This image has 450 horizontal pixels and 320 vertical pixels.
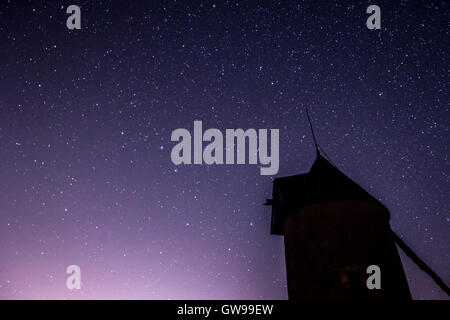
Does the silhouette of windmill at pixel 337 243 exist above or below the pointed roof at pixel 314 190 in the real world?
below

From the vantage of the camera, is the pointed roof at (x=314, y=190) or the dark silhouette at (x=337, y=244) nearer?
the dark silhouette at (x=337, y=244)

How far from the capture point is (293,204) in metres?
8.59

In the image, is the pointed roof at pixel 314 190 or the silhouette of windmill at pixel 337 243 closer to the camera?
the silhouette of windmill at pixel 337 243

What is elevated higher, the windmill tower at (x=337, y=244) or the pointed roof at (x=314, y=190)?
the pointed roof at (x=314, y=190)

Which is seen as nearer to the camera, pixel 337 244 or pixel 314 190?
pixel 337 244

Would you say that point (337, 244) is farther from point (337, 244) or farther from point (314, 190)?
point (314, 190)

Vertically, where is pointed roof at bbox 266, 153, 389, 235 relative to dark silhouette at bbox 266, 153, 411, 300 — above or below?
above

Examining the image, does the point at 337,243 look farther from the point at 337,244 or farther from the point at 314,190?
the point at 314,190

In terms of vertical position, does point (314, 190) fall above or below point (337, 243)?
above

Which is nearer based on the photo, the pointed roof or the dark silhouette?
the dark silhouette

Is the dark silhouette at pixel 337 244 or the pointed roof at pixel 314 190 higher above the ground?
the pointed roof at pixel 314 190

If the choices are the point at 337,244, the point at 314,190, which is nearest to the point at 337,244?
the point at 337,244
